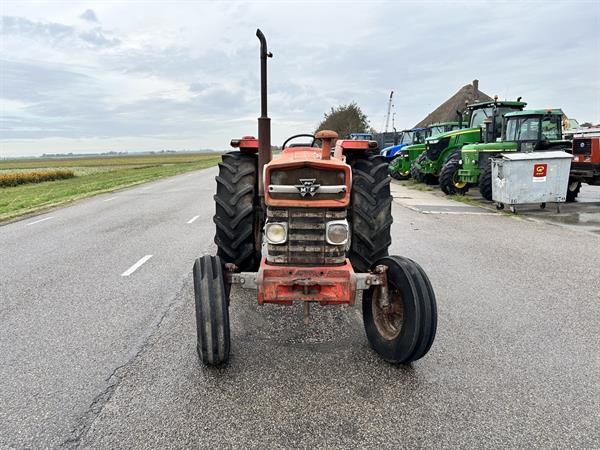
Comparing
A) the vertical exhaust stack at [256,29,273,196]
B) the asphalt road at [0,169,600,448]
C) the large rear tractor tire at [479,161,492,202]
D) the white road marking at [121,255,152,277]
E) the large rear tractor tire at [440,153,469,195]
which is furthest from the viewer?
the large rear tractor tire at [440,153,469,195]

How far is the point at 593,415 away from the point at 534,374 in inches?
21.0

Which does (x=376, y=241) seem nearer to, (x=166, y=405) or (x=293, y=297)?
(x=293, y=297)

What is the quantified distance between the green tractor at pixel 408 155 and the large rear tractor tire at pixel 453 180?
5.80 m

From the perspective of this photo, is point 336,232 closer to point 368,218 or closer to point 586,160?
point 368,218

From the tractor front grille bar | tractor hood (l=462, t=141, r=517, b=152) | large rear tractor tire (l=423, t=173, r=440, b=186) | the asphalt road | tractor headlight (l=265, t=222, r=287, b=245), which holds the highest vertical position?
tractor hood (l=462, t=141, r=517, b=152)

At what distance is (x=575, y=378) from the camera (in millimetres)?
3410

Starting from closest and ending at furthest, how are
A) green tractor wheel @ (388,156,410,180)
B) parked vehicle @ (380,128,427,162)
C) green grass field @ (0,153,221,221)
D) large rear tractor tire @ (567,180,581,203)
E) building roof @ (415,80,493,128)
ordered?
large rear tractor tire @ (567,180,581,203) < green grass field @ (0,153,221,221) < green tractor wheel @ (388,156,410,180) < parked vehicle @ (380,128,427,162) < building roof @ (415,80,493,128)

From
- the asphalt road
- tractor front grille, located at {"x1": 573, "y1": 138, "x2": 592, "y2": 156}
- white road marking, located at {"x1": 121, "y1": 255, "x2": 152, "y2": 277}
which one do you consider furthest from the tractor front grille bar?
tractor front grille, located at {"x1": 573, "y1": 138, "x2": 592, "y2": 156}

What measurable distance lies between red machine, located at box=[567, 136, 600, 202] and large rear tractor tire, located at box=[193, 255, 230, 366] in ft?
41.1

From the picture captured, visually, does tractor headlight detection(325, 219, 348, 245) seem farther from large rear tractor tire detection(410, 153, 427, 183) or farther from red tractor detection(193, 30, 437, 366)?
large rear tractor tire detection(410, 153, 427, 183)

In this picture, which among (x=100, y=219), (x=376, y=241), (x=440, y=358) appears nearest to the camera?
(x=440, y=358)

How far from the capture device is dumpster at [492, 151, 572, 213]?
11383 millimetres

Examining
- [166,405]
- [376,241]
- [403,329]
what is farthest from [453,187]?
[166,405]

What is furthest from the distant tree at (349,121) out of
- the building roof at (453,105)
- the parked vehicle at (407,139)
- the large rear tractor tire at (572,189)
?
the large rear tractor tire at (572,189)
